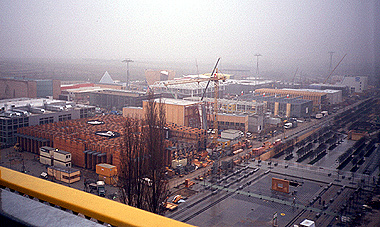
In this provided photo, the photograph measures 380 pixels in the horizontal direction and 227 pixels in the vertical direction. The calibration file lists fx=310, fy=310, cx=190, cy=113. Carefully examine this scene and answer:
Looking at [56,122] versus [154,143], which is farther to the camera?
[56,122]

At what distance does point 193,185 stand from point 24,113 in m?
4.35

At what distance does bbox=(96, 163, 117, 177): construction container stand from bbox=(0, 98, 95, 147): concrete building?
2362 mm

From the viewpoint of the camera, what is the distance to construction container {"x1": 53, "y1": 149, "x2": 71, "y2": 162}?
4.89 m

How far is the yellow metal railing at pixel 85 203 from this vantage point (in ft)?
1.03

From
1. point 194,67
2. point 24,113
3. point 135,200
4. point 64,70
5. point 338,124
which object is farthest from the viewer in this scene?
point 194,67

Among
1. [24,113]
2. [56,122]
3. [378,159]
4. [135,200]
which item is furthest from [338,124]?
[24,113]

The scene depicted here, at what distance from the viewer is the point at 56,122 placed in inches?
278

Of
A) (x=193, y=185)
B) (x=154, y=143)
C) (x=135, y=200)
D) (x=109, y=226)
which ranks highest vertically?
(x=109, y=226)

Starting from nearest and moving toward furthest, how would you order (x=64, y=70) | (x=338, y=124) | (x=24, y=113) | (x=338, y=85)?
(x=24, y=113), (x=338, y=124), (x=64, y=70), (x=338, y=85)

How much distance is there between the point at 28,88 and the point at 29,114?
2735mm

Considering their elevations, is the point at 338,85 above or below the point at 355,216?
above

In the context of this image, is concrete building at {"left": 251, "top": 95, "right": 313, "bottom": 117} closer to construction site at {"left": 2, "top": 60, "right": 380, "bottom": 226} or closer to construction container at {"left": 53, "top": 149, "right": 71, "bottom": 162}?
construction site at {"left": 2, "top": 60, "right": 380, "bottom": 226}

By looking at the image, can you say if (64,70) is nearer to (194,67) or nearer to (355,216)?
(194,67)

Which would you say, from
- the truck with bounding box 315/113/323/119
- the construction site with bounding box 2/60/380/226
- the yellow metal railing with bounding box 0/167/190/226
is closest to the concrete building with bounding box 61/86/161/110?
the construction site with bounding box 2/60/380/226
